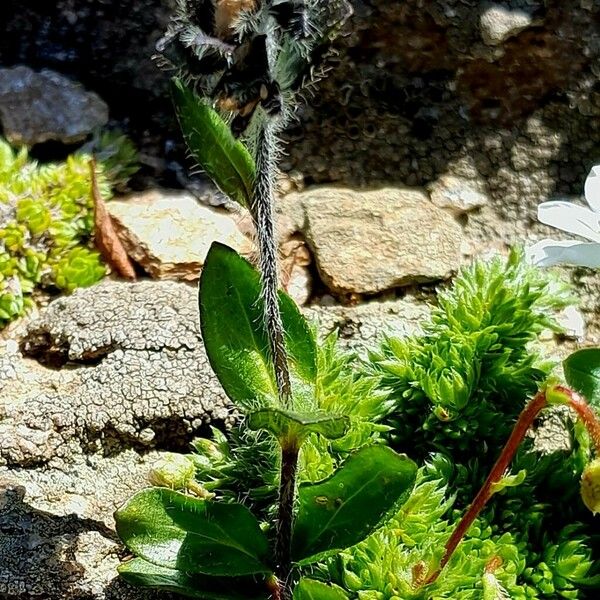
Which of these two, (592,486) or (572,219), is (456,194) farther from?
A: (592,486)

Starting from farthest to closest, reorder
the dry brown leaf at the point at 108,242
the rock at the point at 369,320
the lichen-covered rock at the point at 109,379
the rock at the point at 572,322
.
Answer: the dry brown leaf at the point at 108,242 < the rock at the point at 572,322 < the rock at the point at 369,320 < the lichen-covered rock at the point at 109,379

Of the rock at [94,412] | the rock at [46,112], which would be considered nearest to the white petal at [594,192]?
the rock at [94,412]

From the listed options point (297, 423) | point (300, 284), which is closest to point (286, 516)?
point (297, 423)

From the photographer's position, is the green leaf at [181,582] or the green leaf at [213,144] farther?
the green leaf at [181,582]

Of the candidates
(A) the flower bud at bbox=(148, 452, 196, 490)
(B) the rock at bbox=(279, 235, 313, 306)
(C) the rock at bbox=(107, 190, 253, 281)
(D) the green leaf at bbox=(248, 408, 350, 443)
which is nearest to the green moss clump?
(C) the rock at bbox=(107, 190, 253, 281)

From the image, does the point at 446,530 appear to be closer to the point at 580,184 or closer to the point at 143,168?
the point at 580,184

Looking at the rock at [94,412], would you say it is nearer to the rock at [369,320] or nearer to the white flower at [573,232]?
the rock at [369,320]

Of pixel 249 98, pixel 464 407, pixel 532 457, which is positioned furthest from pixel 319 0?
pixel 532 457
